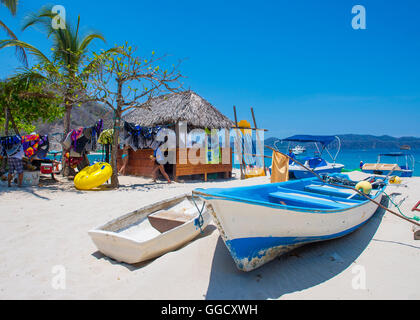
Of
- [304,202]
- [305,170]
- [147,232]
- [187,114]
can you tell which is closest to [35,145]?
[187,114]

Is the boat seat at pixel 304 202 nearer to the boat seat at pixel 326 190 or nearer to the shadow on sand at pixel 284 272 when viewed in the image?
the shadow on sand at pixel 284 272

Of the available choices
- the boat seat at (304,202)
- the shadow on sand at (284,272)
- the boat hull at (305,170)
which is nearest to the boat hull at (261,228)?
the shadow on sand at (284,272)

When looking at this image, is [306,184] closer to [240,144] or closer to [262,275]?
[262,275]

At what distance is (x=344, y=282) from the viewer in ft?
9.38

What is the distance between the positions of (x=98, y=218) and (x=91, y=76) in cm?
510

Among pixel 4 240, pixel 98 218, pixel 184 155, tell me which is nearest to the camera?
pixel 4 240

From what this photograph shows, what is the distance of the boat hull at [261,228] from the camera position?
267cm

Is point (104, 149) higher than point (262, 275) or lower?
higher

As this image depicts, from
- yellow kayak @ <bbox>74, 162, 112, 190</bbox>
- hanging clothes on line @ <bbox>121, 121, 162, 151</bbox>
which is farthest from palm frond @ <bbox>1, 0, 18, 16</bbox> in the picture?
yellow kayak @ <bbox>74, 162, 112, 190</bbox>

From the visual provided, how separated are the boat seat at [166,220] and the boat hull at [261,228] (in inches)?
57.2

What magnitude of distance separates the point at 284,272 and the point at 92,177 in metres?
6.80

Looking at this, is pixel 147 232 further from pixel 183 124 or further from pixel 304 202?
pixel 183 124

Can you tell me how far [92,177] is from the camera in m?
7.84
